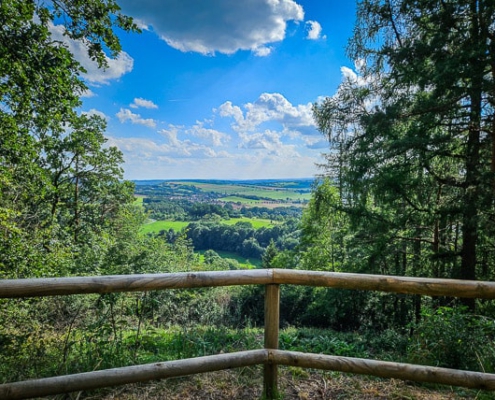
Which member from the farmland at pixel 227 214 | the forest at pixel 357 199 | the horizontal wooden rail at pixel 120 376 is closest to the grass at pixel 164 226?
the farmland at pixel 227 214

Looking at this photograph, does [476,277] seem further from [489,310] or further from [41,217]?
[41,217]

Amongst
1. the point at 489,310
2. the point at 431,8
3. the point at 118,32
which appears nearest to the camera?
the point at 489,310

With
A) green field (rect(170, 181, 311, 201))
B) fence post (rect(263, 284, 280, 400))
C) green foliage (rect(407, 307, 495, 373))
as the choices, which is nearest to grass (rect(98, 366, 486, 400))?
fence post (rect(263, 284, 280, 400))

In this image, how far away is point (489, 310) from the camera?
4.36 meters

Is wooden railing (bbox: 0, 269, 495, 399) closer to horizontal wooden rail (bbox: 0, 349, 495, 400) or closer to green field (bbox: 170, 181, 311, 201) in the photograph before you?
horizontal wooden rail (bbox: 0, 349, 495, 400)

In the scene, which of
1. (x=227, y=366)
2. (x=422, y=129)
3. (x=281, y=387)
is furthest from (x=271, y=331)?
(x=422, y=129)

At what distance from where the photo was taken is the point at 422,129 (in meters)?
7.07

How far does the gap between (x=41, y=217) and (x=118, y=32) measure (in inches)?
484

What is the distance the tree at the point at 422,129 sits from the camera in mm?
6422

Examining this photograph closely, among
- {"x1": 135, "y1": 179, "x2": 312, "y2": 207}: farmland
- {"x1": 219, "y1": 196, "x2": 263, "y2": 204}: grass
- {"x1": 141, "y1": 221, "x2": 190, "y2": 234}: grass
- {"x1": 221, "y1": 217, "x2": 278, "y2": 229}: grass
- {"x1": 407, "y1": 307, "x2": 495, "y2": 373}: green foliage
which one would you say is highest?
{"x1": 407, "y1": 307, "x2": 495, "y2": 373}: green foliage

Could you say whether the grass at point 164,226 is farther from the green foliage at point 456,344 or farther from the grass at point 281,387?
the green foliage at point 456,344

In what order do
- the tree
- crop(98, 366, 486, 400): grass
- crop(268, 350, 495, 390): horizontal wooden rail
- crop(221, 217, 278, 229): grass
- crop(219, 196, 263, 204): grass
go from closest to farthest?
crop(268, 350, 495, 390): horizontal wooden rail, crop(98, 366, 486, 400): grass, the tree, crop(221, 217, 278, 229): grass, crop(219, 196, 263, 204): grass

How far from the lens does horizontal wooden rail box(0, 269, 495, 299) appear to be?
63.2 inches

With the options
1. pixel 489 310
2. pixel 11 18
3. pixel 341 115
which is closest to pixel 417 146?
pixel 341 115
